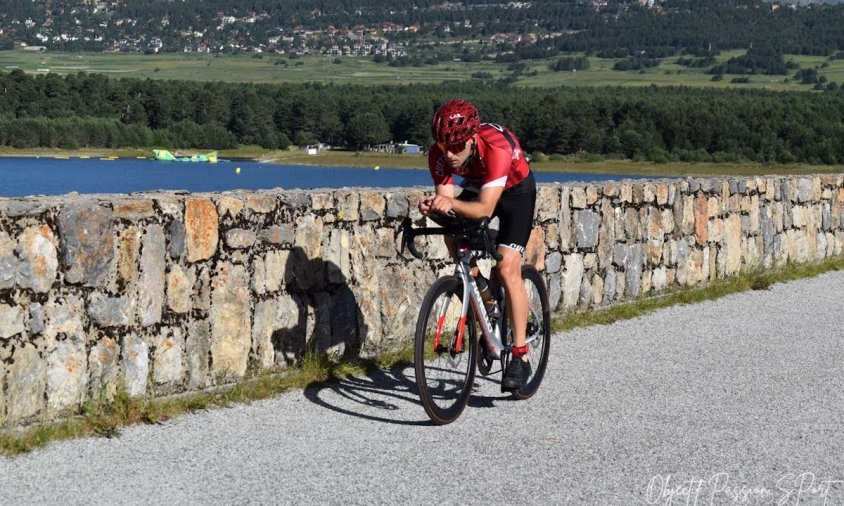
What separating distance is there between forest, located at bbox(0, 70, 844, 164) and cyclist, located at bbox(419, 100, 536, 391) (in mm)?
60582

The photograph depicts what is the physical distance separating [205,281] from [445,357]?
1.30 metres

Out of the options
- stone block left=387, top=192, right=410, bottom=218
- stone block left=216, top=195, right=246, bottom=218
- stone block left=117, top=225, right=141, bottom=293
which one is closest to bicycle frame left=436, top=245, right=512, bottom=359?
stone block left=216, top=195, right=246, bottom=218

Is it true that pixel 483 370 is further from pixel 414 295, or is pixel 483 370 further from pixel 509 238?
pixel 414 295

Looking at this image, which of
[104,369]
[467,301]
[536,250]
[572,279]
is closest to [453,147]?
[467,301]

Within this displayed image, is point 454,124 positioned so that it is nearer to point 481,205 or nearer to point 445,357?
point 481,205

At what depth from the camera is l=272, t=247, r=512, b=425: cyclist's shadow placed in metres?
6.93

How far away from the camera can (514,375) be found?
22.3ft

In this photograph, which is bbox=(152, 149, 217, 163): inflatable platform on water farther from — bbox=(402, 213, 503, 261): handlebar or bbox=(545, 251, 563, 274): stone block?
bbox=(402, 213, 503, 261): handlebar

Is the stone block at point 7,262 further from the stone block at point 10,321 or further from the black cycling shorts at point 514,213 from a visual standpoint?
the black cycling shorts at point 514,213

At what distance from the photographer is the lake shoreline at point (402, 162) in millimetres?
67050

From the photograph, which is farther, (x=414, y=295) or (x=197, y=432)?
(x=414, y=295)

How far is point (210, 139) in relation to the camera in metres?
77.3

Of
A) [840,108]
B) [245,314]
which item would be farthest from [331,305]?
[840,108]

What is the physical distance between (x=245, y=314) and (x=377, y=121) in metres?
84.2
